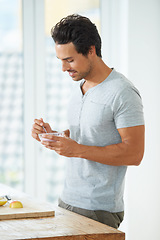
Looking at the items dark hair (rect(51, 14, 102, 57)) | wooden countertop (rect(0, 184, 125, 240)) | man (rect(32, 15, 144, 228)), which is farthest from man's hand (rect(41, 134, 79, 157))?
dark hair (rect(51, 14, 102, 57))

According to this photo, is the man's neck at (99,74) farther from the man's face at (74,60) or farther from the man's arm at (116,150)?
the man's arm at (116,150)

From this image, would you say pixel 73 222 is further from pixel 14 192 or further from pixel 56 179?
pixel 56 179

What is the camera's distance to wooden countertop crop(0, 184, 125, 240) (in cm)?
135

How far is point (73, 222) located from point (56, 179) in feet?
6.09

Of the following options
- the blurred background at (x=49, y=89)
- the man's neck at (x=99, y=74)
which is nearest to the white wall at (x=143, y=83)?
the blurred background at (x=49, y=89)

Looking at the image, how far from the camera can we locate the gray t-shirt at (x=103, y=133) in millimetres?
1694

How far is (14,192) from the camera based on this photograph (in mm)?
1984

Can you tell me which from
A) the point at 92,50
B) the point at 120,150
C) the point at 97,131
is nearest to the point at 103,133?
the point at 97,131

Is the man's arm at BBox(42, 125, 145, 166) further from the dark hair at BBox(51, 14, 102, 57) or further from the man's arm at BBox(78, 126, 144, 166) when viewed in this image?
the dark hair at BBox(51, 14, 102, 57)

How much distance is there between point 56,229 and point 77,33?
86cm

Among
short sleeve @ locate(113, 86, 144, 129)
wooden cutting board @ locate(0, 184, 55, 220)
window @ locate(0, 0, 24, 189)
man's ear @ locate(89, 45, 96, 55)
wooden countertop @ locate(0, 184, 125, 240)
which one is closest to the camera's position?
wooden countertop @ locate(0, 184, 125, 240)

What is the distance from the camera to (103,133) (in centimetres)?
175

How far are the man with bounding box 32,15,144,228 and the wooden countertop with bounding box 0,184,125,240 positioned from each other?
8.5 inches

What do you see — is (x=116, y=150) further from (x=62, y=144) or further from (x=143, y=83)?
(x=143, y=83)
